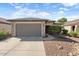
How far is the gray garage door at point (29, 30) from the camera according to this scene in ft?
63.4

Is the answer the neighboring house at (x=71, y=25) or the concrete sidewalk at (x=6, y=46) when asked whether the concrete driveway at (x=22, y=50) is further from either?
the neighboring house at (x=71, y=25)

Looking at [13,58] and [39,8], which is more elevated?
[39,8]

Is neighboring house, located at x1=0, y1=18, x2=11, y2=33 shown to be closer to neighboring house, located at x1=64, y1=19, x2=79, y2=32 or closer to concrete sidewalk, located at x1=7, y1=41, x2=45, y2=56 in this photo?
concrete sidewalk, located at x1=7, y1=41, x2=45, y2=56

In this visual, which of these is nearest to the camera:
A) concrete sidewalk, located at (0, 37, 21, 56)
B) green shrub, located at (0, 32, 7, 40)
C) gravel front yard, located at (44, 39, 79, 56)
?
gravel front yard, located at (44, 39, 79, 56)

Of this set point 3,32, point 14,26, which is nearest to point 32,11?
point 3,32

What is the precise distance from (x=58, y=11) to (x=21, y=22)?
5405 millimetres

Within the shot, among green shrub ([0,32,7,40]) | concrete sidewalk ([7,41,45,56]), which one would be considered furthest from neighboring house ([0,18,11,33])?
concrete sidewalk ([7,41,45,56])

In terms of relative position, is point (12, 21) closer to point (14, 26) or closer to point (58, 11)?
point (14, 26)

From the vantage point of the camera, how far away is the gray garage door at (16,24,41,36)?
63.4 ft

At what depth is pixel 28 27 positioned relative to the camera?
63.5 feet

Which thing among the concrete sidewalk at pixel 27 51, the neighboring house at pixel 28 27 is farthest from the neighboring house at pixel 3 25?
the concrete sidewalk at pixel 27 51

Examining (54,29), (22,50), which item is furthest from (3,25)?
(22,50)

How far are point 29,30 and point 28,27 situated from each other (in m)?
0.33

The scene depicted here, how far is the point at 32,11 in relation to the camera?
15.2m
